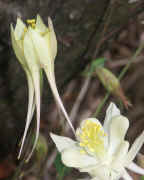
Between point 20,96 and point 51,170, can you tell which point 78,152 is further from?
point 51,170

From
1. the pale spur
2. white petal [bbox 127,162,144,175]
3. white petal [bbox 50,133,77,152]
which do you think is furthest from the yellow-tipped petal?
white petal [bbox 127,162,144,175]

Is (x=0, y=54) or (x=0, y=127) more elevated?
(x=0, y=54)

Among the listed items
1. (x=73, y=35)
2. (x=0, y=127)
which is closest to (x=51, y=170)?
(x=0, y=127)

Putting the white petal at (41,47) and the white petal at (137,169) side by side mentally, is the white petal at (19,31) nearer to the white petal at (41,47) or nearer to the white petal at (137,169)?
the white petal at (41,47)

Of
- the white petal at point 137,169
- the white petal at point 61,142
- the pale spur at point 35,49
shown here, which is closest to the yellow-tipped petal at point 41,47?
the pale spur at point 35,49

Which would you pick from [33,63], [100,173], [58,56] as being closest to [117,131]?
[100,173]
